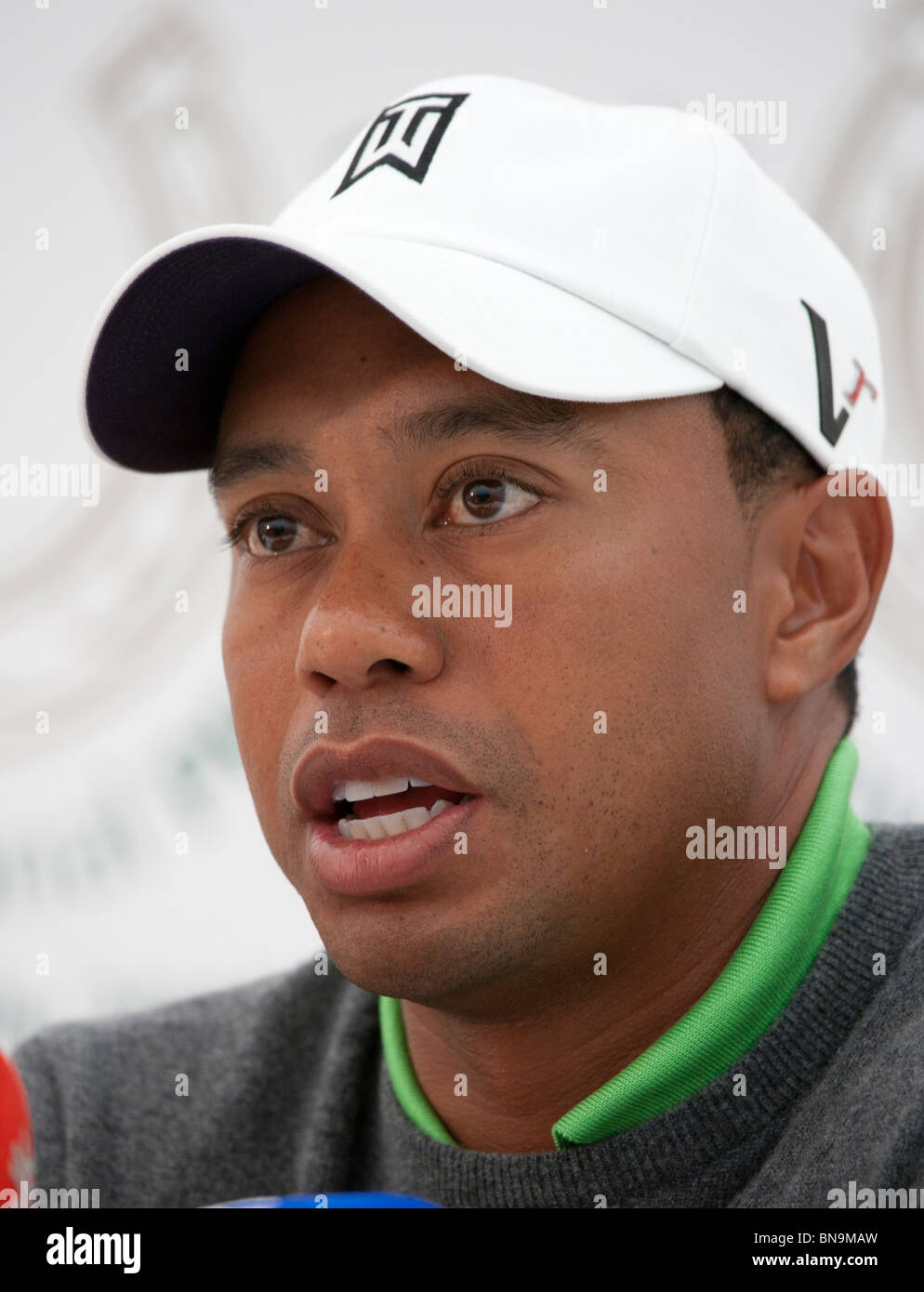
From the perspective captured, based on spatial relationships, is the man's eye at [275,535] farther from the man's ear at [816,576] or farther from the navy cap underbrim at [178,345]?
the man's ear at [816,576]

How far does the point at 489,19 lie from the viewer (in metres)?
1.59

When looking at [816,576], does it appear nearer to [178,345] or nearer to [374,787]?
[374,787]

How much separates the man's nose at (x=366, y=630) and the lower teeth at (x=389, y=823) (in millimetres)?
79

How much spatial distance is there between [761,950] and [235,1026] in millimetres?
563

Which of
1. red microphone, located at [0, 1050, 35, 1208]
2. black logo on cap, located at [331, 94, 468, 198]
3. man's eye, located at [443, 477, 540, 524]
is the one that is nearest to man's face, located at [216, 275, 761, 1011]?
man's eye, located at [443, 477, 540, 524]

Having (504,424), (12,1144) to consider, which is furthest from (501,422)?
(12,1144)

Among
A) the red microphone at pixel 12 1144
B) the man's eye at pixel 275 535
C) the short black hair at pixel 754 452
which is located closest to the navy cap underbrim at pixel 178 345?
the man's eye at pixel 275 535

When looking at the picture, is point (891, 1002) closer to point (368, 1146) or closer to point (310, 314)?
point (368, 1146)

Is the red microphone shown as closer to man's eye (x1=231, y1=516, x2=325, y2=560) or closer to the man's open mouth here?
the man's open mouth

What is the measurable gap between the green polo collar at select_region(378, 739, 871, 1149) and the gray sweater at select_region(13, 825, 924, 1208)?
0.05 feet

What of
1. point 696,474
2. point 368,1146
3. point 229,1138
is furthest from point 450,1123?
point 696,474

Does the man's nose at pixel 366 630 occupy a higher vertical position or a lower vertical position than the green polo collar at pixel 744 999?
higher

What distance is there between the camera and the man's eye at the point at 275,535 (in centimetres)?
99
